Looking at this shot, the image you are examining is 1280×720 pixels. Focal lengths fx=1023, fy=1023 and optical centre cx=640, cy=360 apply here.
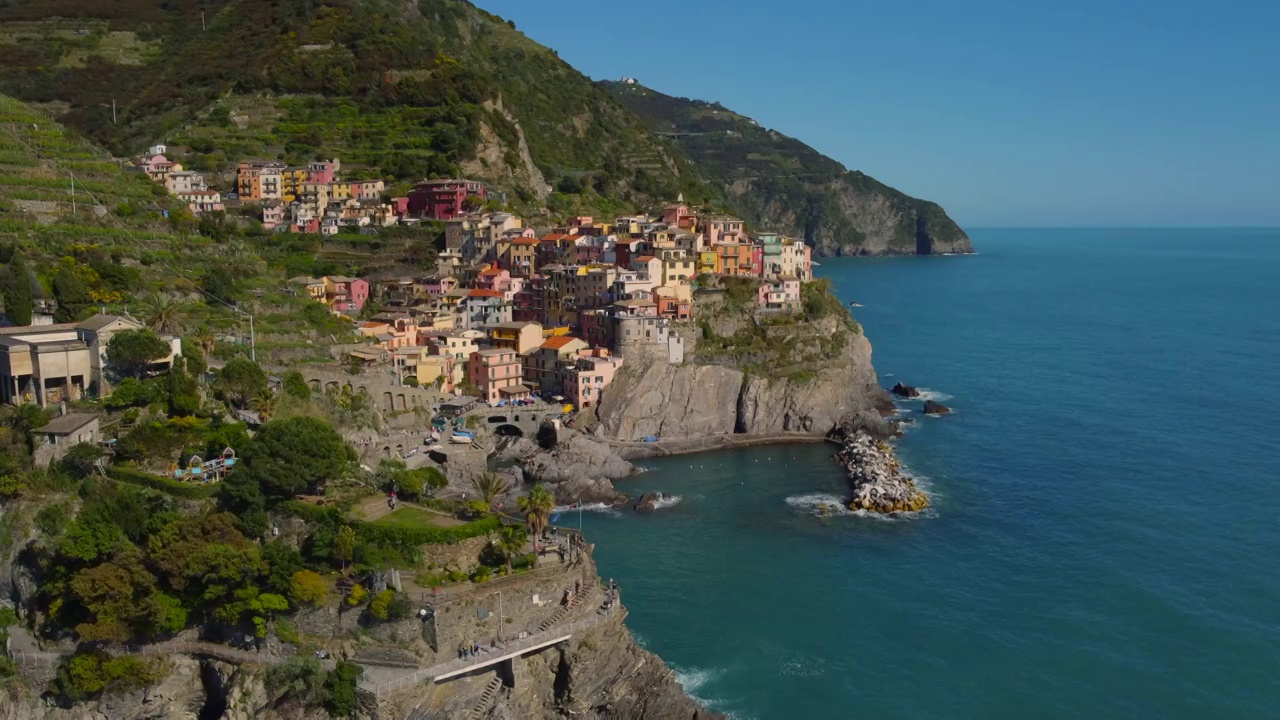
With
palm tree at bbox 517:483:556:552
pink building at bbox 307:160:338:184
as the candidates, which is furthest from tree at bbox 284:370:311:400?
pink building at bbox 307:160:338:184

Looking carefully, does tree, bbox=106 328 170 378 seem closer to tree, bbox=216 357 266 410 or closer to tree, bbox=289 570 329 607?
tree, bbox=216 357 266 410

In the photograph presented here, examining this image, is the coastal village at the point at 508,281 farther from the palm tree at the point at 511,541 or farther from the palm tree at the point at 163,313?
the palm tree at the point at 511,541

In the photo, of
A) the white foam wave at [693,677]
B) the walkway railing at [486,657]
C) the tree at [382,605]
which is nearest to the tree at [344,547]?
the tree at [382,605]

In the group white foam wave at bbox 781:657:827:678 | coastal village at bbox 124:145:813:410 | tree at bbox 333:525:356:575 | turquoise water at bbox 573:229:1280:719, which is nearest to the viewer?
tree at bbox 333:525:356:575

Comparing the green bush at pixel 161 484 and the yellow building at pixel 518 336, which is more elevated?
the yellow building at pixel 518 336

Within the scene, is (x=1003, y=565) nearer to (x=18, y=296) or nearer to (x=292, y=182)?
(x=18, y=296)

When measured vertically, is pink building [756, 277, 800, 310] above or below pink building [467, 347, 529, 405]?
above

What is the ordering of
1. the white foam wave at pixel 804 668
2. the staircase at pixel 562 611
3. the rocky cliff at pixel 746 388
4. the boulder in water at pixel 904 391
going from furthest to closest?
the boulder in water at pixel 904 391 → the rocky cliff at pixel 746 388 → the white foam wave at pixel 804 668 → the staircase at pixel 562 611

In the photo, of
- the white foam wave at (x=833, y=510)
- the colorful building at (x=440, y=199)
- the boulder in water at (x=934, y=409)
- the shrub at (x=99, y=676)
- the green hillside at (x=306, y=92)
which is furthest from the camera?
the green hillside at (x=306, y=92)
